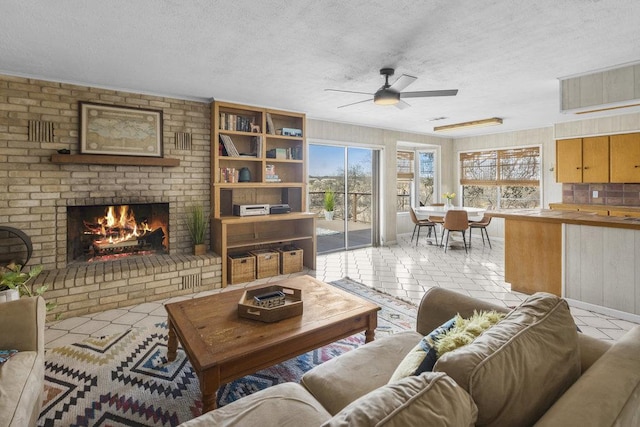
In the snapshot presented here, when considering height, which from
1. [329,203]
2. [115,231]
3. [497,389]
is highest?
[329,203]

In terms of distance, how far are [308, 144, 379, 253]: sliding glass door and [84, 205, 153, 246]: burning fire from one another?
8.77 feet

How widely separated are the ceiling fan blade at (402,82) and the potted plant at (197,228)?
2734mm

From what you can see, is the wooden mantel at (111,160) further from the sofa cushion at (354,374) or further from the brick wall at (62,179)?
the sofa cushion at (354,374)

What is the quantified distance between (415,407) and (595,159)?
6699 millimetres

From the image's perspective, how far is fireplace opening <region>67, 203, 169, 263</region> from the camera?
12.0 feet

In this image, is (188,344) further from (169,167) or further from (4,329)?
(169,167)

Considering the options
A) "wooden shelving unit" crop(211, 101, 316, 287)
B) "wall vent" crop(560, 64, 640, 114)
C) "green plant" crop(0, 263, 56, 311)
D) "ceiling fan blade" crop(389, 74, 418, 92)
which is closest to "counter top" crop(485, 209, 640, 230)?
"wall vent" crop(560, 64, 640, 114)

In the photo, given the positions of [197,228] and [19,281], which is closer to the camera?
[19,281]

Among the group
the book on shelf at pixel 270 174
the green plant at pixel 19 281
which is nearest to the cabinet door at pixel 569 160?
the book on shelf at pixel 270 174

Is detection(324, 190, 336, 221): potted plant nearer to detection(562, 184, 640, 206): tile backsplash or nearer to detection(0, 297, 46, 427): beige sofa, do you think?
detection(562, 184, 640, 206): tile backsplash

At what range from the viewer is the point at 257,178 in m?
4.75

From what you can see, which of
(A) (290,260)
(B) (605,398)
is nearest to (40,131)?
(A) (290,260)

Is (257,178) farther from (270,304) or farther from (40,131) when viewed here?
(270,304)

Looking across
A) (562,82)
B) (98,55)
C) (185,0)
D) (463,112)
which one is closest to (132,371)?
(185,0)
